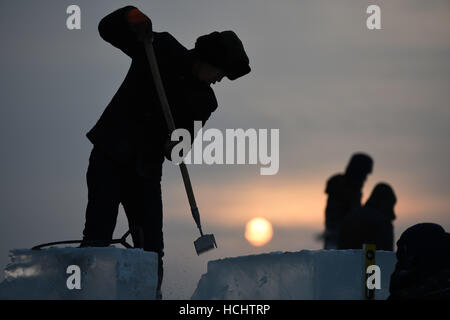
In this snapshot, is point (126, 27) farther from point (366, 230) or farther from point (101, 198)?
point (366, 230)

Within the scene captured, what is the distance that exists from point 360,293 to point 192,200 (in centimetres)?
173

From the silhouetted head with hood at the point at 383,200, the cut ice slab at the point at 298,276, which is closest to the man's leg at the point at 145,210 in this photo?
the cut ice slab at the point at 298,276

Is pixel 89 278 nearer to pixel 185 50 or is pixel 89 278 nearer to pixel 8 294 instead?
pixel 8 294

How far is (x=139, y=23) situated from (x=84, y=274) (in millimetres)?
1727

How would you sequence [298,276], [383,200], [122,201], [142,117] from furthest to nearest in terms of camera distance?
1. [383,200]
2. [122,201]
3. [142,117]
4. [298,276]

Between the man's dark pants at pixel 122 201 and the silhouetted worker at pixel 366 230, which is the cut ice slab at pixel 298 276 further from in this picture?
the silhouetted worker at pixel 366 230

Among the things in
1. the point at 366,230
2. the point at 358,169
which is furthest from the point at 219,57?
the point at 358,169

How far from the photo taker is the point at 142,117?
241 inches

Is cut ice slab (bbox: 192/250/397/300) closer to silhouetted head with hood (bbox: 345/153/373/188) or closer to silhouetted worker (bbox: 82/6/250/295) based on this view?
silhouetted worker (bbox: 82/6/250/295)

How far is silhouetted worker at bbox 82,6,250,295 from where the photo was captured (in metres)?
6.01

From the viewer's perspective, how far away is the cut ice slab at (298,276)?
5.27 meters
